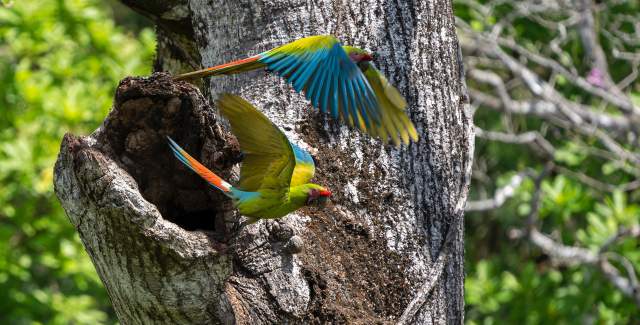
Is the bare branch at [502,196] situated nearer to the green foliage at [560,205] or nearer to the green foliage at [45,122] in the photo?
the green foliage at [560,205]

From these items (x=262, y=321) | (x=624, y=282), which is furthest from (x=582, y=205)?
(x=262, y=321)

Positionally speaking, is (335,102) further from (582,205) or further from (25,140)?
(582,205)

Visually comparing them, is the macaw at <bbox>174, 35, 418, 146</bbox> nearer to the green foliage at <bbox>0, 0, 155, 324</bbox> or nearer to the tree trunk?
the tree trunk

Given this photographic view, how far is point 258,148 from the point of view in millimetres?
2014

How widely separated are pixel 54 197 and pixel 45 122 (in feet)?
1.42

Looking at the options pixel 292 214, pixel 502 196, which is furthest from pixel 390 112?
pixel 502 196

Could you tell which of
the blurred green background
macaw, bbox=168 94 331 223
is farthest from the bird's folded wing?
the blurred green background

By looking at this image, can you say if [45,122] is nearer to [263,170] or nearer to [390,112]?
[263,170]

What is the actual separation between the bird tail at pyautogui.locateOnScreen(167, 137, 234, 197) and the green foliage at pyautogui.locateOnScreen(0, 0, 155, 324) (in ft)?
9.32

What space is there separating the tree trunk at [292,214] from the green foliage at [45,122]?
2.58 metres

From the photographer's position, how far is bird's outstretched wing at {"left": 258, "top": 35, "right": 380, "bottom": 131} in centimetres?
207

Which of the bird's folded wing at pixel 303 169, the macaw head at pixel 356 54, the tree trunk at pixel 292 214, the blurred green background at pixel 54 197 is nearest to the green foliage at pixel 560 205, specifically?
the blurred green background at pixel 54 197

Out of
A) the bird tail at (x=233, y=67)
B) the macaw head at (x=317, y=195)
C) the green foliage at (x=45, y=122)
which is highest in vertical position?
the green foliage at (x=45, y=122)

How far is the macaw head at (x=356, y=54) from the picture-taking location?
214 centimetres
